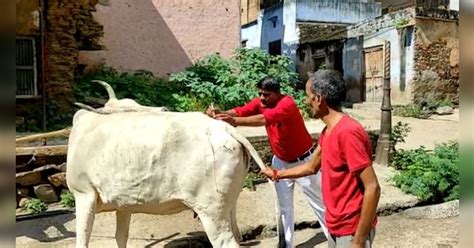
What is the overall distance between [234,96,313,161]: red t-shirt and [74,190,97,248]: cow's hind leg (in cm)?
154

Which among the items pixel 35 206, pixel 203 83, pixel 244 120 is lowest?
pixel 35 206

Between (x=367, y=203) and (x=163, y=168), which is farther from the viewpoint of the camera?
(x=163, y=168)

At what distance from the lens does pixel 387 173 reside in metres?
6.91

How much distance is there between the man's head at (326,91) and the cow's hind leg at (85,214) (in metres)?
1.80

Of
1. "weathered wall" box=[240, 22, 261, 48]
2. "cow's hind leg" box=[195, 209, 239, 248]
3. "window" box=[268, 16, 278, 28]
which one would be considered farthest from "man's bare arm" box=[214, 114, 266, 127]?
"weathered wall" box=[240, 22, 261, 48]

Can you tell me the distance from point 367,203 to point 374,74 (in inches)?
558

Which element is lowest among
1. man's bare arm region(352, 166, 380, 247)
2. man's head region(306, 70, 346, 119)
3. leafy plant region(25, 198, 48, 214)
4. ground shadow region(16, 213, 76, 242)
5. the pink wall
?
ground shadow region(16, 213, 76, 242)

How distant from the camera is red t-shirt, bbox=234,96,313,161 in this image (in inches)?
164

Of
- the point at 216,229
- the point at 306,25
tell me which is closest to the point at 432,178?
the point at 216,229

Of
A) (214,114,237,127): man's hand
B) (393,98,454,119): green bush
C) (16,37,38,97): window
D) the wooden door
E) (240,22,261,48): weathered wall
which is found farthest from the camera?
(240,22,261,48): weathered wall

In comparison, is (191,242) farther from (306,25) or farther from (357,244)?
(306,25)

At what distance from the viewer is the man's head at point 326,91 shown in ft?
8.46

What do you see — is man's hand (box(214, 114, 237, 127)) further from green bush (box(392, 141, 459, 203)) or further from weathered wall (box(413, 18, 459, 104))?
weathered wall (box(413, 18, 459, 104))

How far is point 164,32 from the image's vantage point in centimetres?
1260
